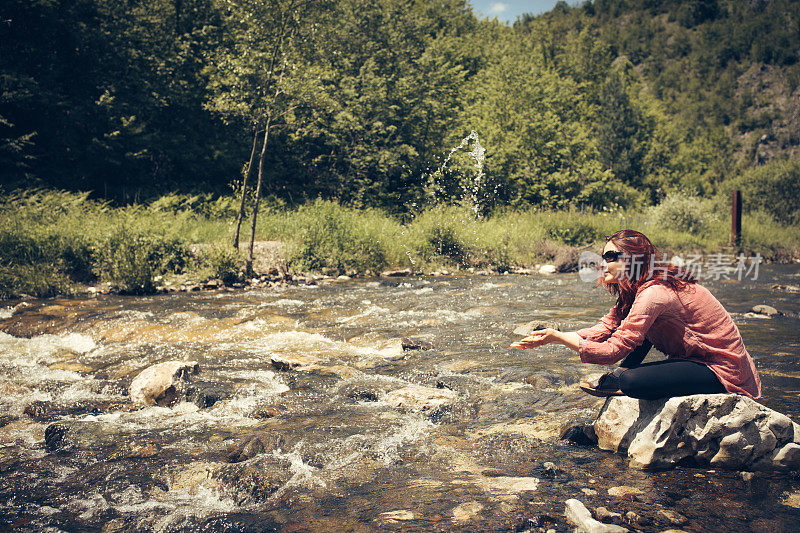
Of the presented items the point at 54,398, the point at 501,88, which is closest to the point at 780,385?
the point at 54,398

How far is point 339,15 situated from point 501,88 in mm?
10635

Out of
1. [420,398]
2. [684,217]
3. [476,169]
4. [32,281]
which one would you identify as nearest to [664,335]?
[420,398]

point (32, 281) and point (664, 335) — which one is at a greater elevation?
point (664, 335)

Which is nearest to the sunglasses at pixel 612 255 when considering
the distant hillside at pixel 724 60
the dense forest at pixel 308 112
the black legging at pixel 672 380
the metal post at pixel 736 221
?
the black legging at pixel 672 380

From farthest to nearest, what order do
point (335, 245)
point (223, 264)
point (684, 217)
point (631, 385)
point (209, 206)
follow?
point (684, 217), point (209, 206), point (335, 245), point (223, 264), point (631, 385)

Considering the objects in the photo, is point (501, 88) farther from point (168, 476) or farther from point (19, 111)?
point (168, 476)

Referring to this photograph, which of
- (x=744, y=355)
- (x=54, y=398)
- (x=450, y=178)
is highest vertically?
(x=450, y=178)

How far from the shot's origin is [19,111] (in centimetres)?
2316

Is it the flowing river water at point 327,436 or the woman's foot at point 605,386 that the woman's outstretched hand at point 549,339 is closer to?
the woman's foot at point 605,386

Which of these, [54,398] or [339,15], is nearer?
[54,398]

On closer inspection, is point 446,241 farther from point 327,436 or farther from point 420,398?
point 327,436

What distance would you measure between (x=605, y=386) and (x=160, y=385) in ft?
16.4

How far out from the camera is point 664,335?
435cm

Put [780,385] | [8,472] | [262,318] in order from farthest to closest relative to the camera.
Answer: [262,318] < [780,385] < [8,472]
